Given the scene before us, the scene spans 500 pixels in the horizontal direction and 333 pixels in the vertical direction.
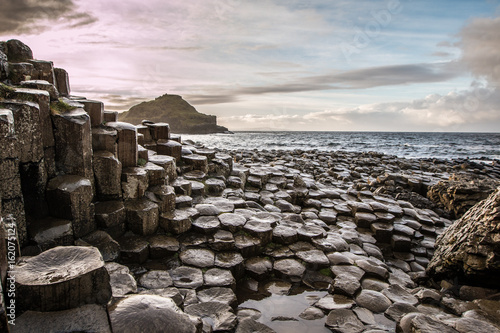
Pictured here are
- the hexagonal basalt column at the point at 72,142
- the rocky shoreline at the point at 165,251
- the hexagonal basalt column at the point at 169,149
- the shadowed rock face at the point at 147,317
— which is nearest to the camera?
the shadowed rock face at the point at 147,317

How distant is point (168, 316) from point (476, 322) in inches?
139

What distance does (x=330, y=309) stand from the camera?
374 cm

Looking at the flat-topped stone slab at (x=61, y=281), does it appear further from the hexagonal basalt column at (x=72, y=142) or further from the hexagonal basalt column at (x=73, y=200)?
the hexagonal basalt column at (x=72, y=142)

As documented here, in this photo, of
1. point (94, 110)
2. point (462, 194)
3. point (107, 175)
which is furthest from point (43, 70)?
point (462, 194)

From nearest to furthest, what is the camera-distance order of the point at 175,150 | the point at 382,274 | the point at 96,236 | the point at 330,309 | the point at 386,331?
the point at 386,331
the point at 330,309
the point at 96,236
the point at 382,274
the point at 175,150

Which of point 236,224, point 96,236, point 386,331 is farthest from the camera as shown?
point 236,224

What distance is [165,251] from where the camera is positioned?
4.57 metres

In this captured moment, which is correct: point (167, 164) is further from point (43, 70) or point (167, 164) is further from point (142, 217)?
point (43, 70)

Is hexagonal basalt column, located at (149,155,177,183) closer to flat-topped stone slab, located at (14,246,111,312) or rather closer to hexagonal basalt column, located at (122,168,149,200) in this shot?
hexagonal basalt column, located at (122,168,149,200)

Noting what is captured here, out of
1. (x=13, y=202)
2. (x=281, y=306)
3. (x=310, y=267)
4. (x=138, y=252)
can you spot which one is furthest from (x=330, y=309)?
(x=13, y=202)

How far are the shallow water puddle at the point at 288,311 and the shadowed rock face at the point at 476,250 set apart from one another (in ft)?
7.29

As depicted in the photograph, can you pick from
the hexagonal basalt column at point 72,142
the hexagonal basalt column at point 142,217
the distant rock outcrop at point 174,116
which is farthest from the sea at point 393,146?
the distant rock outcrop at point 174,116

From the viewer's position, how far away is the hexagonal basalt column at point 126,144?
211 inches

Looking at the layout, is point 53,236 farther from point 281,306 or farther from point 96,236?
point 281,306
